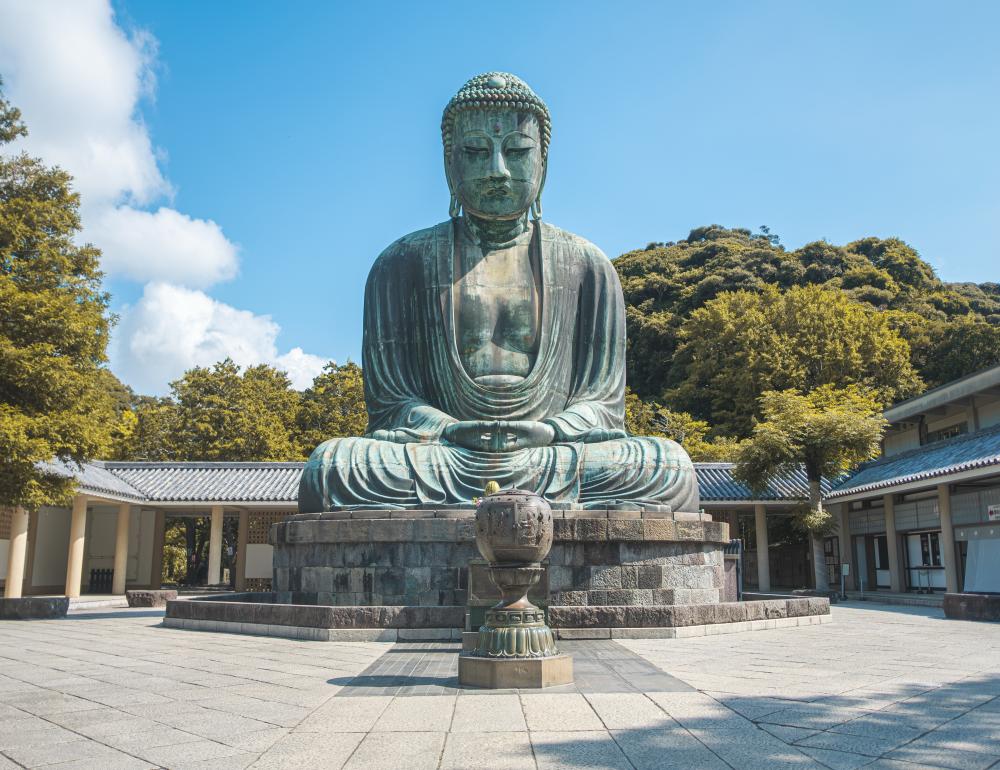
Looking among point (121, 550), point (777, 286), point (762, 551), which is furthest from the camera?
point (777, 286)

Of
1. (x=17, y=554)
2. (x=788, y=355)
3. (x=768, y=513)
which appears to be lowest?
(x=17, y=554)

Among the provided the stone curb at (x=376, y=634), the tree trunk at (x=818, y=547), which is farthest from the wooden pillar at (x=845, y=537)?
the stone curb at (x=376, y=634)

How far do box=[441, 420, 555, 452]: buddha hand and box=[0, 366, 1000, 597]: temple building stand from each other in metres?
9.87

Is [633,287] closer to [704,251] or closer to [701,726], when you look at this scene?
[704,251]

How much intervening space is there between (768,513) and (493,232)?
712 inches

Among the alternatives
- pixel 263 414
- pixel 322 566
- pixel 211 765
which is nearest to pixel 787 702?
pixel 211 765

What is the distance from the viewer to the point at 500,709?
187 inches

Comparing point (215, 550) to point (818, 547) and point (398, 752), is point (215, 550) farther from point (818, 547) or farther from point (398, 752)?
point (398, 752)

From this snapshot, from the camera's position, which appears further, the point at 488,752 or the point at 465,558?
the point at 465,558

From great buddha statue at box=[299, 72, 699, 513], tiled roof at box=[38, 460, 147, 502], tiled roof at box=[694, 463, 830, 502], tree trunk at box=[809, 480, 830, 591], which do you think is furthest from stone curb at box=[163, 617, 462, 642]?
tiled roof at box=[694, 463, 830, 502]

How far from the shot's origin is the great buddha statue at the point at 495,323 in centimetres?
1072

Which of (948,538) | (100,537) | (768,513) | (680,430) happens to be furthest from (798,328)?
(100,537)

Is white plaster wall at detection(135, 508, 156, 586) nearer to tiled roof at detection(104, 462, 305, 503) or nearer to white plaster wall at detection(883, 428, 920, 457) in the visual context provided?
tiled roof at detection(104, 462, 305, 503)

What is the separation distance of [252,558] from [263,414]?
618 centimetres
